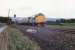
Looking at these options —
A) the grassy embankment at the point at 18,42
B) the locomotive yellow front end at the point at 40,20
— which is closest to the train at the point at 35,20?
the locomotive yellow front end at the point at 40,20

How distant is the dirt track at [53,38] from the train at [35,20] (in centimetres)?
5

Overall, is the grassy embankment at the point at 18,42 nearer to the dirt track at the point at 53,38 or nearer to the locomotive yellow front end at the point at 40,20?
the dirt track at the point at 53,38

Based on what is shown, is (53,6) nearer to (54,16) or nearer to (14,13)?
(54,16)

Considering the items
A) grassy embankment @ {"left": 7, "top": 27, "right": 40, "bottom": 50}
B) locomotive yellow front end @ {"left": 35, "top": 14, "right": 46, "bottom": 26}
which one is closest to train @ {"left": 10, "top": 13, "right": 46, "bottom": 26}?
locomotive yellow front end @ {"left": 35, "top": 14, "right": 46, "bottom": 26}

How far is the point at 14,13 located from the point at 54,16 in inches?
14.3

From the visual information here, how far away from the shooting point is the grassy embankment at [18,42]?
1247 mm

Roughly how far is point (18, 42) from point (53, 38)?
29 centimetres

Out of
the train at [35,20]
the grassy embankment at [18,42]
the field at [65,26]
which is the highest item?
the train at [35,20]

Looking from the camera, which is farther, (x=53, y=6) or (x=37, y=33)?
(x=53, y=6)

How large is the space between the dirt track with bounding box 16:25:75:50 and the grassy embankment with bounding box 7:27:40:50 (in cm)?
4

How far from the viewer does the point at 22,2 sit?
4.51 ft

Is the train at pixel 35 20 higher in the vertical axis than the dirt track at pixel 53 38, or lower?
higher

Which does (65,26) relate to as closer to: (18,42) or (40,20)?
(40,20)

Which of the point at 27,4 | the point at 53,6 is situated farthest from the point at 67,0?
the point at 27,4
